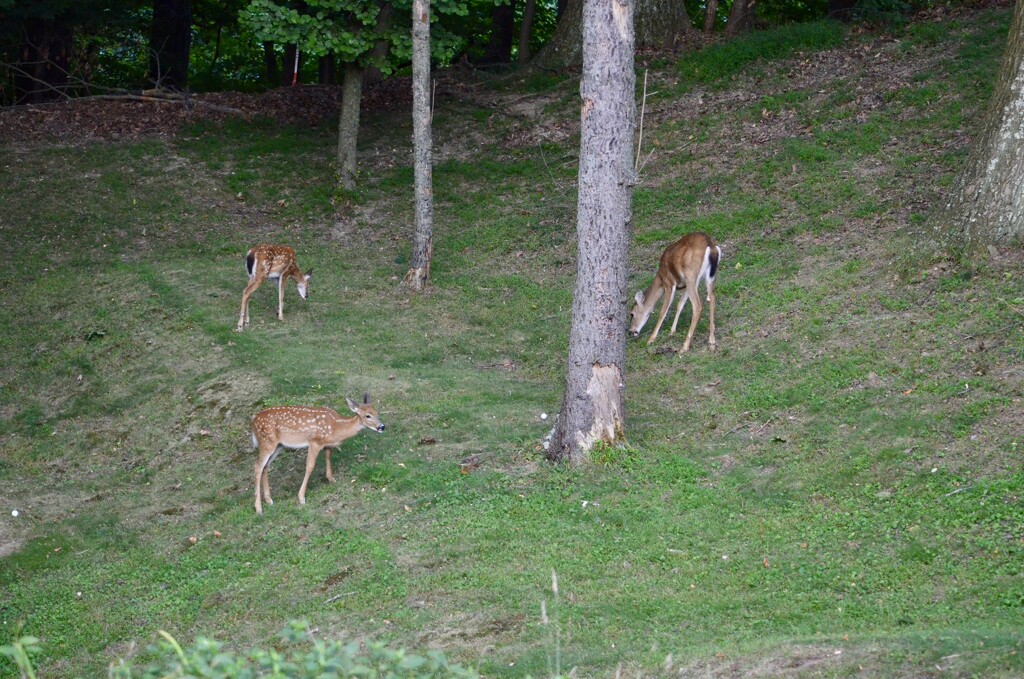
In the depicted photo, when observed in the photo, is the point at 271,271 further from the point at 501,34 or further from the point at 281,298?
the point at 501,34

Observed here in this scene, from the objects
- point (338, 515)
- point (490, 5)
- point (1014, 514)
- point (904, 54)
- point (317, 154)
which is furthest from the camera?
point (490, 5)

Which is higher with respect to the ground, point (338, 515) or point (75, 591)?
point (338, 515)

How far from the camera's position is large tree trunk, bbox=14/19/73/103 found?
23.0m

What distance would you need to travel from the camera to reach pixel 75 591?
9805mm

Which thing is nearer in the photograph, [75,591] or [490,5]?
[75,591]

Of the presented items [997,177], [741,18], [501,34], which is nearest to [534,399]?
[997,177]

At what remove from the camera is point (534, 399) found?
12531 mm

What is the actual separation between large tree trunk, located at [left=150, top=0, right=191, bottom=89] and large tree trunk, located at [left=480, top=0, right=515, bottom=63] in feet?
23.1

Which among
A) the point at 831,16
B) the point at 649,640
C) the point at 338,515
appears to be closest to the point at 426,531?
the point at 338,515

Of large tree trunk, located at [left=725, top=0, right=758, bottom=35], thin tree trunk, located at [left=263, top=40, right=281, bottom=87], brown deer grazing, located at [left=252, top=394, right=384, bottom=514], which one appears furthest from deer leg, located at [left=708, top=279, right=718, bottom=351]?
thin tree trunk, located at [left=263, top=40, right=281, bottom=87]

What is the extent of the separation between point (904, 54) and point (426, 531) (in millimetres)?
13827

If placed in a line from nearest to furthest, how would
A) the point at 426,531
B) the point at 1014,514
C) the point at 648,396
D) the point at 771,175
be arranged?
1. the point at 1014,514
2. the point at 426,531
3. the point at 648,396
4. the point at 771,175

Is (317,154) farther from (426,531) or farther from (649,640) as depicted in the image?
(649,640)

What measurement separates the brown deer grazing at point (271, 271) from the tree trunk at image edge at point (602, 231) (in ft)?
20.0
